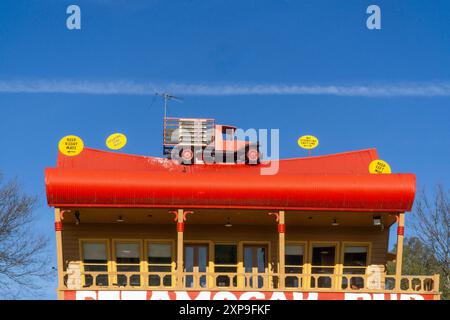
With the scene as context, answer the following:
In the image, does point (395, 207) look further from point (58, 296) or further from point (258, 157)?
point (58, 296)

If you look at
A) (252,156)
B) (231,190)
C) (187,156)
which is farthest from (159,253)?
(252,156)

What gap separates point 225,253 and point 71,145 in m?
8.84

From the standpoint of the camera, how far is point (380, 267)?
36.4m

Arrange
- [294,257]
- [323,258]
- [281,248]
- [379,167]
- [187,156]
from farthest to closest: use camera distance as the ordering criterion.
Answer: [187,156] < [294,257] < [323,258] < [379,167] < [281,248]

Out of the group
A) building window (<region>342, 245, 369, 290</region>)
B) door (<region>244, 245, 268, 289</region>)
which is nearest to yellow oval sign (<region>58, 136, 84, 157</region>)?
door (<region>244, 245, 268, 289</region>)

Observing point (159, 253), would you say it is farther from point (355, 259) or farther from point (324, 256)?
point (355, 259)

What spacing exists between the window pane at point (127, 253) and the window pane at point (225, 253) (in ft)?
12.1

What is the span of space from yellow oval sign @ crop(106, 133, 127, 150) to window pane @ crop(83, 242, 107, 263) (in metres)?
5.06

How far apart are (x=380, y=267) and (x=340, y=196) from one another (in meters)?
5.68

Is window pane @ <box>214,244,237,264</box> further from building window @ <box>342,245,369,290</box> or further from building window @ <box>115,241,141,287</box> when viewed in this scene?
building window @ <box>342,245,369,290</box>

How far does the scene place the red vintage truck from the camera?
38.1 metres

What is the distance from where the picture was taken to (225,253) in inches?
1446

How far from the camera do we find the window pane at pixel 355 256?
36.7m
